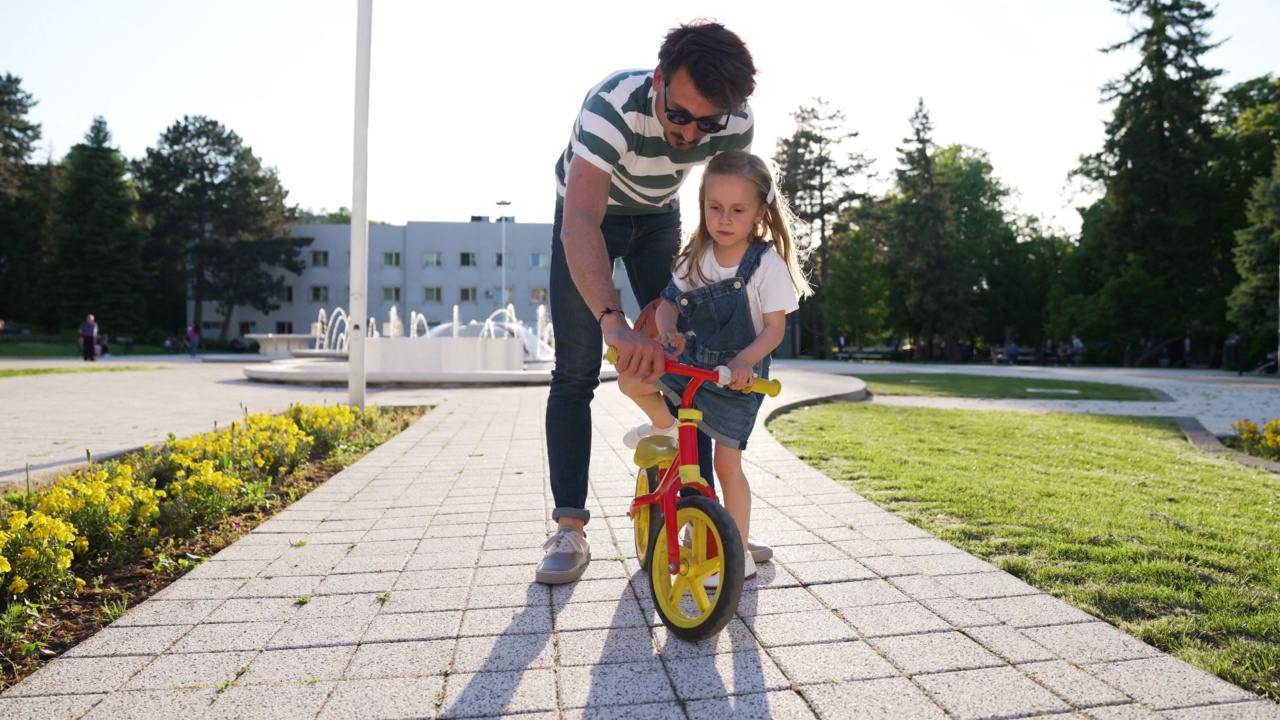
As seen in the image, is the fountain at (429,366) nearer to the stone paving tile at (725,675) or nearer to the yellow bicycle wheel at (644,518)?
the yellow bicycle wheel at (644,518)

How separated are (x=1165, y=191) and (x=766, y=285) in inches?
1653

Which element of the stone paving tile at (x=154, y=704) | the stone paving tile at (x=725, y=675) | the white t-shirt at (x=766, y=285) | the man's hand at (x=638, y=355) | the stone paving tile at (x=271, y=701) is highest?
the white t-shirt at (x=766, y=285)

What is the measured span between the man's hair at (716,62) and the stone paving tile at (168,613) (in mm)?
2287

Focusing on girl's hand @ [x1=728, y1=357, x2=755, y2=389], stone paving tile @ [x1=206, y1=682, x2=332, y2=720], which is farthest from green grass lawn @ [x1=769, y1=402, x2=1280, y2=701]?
stone paving tile @ [x1=206, y1=682, x2=332, y2=720]

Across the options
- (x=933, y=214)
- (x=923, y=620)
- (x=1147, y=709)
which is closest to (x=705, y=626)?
(x=923, y=620)

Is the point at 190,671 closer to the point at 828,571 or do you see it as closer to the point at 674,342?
the point at 674,342

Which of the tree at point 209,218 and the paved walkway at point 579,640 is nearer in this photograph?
the paved walkway at point 579,640

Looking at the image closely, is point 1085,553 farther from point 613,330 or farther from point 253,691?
point 253,691

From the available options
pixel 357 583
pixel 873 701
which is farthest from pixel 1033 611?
pixel 357 583

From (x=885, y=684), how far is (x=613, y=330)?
120 centimetres

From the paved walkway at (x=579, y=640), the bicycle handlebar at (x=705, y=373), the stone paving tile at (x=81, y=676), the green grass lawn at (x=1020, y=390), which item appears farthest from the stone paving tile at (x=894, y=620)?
the green grass lawn at (x=1020, y=390)

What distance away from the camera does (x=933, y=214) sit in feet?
152

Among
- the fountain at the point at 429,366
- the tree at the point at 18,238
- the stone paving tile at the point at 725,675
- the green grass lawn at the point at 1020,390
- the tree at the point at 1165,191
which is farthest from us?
the tree at the point at 18,238

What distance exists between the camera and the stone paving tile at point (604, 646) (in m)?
2.45
